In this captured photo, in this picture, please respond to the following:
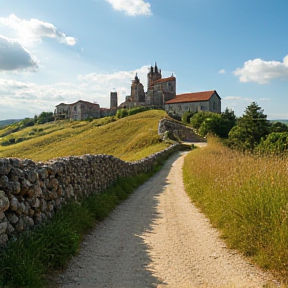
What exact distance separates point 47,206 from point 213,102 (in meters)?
84.9

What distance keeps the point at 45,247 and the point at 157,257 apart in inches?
84.3

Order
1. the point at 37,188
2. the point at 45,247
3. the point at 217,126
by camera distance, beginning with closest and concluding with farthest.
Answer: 1. the point at 45,247
2. the point at 37,188
3. the point at 217,126

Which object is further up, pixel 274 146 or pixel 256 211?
pixel 274 146

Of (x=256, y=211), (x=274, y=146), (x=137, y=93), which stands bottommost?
(x=256, y=211)

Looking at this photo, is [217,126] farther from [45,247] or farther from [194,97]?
[45,247]

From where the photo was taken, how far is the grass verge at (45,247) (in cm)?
420

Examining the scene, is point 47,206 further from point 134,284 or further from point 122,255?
point 134,284

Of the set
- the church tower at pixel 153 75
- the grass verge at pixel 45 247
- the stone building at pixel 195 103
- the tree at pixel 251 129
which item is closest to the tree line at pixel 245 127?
the tree at pixel 251 129

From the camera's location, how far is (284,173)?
6617 millimetres

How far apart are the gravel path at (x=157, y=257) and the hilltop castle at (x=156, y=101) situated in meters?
77.0

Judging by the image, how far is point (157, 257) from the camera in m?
5.81

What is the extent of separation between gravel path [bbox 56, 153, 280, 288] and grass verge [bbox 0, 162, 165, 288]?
0.88 ft

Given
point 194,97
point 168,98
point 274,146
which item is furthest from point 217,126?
point 274,146

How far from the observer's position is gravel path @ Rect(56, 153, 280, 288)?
4.77 metres
